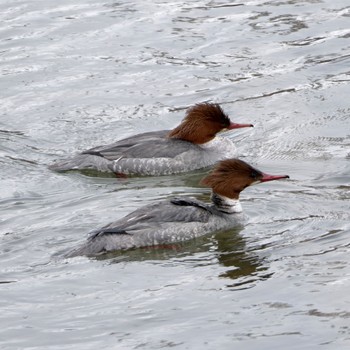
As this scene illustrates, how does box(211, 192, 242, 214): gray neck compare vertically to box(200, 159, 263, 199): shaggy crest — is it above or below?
below

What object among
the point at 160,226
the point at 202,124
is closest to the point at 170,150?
the point at 202,124

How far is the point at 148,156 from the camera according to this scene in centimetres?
1661

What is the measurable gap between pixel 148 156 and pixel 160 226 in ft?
10.7

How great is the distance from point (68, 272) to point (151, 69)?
8.43 metres

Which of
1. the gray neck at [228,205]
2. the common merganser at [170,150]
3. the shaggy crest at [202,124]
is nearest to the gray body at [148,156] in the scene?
the common merganser at [170,150]

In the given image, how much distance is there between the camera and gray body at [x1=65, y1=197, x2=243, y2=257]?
42.7 feet

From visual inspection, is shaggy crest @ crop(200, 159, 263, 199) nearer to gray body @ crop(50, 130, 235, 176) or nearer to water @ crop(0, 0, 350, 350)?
water @ crop(0, 0, 350, 350)

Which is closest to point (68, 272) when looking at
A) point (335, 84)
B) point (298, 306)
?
point (298, 306)

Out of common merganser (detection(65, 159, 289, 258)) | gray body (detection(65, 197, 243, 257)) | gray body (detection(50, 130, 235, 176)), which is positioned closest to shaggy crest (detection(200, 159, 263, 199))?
common merganser (detection(65, 159, 289, 258))

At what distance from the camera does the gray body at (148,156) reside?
16531 mm

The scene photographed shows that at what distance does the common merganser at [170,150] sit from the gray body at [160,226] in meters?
2.63

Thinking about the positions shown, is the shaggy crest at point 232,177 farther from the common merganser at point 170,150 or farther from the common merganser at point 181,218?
the common merganser at point 170,150

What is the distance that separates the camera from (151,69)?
2041 cm

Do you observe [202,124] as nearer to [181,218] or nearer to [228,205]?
[228,205]
